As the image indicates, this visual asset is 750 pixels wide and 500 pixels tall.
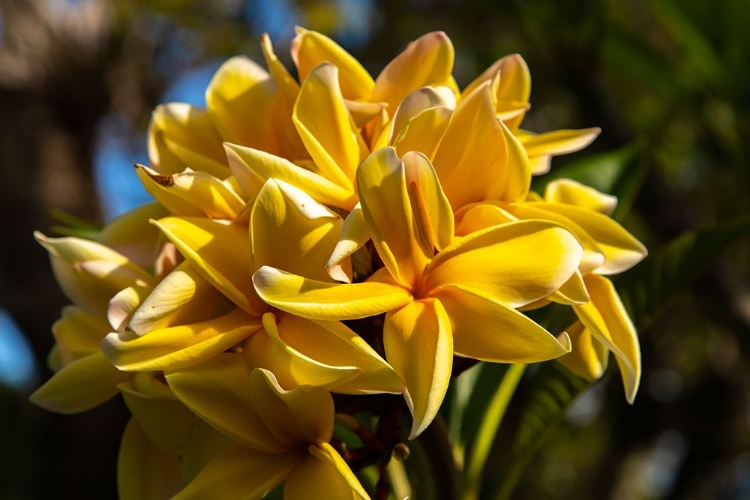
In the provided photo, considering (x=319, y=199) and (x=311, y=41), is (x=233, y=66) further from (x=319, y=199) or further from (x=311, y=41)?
(x=319, y=199)

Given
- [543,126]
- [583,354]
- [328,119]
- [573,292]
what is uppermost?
[328,119]

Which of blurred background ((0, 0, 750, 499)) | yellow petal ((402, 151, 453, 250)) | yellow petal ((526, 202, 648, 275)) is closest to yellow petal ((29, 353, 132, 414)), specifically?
yellow petal ((402, 151, 453, 250))

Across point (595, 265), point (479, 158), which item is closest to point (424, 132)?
point (479, 158)

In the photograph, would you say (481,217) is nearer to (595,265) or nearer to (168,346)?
(595,265)

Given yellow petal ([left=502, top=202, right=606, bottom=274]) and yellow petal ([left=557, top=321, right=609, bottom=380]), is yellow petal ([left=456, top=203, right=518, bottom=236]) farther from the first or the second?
yellow petal ([left=557, top=321, right=609, bottom=380])

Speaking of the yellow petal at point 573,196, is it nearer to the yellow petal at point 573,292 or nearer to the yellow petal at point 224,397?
the yellow petal at point 573,292

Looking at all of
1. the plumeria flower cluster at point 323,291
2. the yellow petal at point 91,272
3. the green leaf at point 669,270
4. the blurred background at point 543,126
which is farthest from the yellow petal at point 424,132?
the blurred background at point 543,126
